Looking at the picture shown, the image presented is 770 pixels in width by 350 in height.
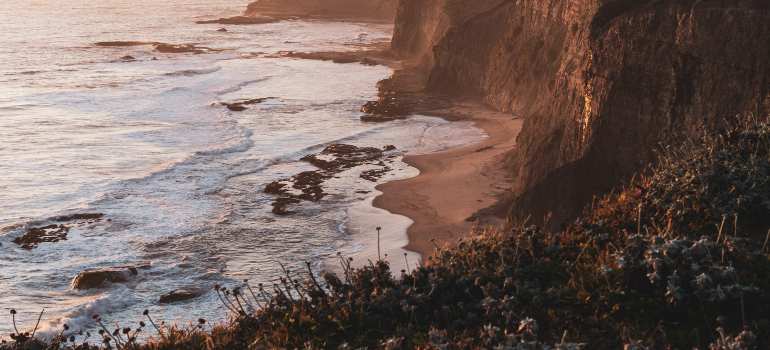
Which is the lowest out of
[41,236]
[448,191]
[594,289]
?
[41,236]

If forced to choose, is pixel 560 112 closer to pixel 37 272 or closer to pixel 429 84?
pixel 37 272

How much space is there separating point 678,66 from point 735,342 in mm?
8410

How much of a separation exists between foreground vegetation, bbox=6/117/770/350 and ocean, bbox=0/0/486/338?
522cm

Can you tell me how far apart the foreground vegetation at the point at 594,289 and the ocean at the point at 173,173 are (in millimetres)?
5220

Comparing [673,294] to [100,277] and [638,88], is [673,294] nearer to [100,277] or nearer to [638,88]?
[638,88]

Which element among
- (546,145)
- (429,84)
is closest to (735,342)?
(546,145)

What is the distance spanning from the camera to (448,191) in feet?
54.2

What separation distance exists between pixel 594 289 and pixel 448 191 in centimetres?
1149

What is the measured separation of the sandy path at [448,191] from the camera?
545 inches

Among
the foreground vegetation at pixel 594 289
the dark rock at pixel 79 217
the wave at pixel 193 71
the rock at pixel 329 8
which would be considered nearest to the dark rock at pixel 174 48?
the wave at pixel 193 71

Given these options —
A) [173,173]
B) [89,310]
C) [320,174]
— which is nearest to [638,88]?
[320,174]

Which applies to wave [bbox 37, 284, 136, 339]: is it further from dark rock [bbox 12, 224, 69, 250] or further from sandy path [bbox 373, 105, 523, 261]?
sandy path [bbox 373, 105, 523, 261]

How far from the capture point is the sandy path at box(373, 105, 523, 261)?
13852 mm

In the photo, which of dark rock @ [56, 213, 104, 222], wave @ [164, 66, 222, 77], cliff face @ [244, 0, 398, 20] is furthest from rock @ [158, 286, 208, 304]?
cliff face @ [244, 0, 398, 20]
